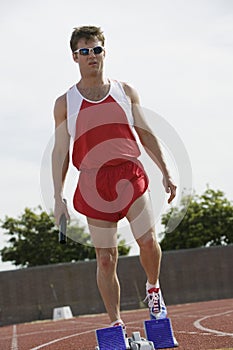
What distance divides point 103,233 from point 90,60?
129 centimetres

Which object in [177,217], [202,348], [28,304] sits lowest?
[202,348]

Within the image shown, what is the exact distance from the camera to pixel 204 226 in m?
57.0

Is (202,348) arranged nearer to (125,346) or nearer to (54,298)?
(125,346)

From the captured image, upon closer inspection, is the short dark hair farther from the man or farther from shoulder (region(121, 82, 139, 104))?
shoulder (region(121, 82, 139, 104))

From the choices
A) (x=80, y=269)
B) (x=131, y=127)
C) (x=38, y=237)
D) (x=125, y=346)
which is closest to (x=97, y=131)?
(x=131, y=127)

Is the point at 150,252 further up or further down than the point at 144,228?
further down

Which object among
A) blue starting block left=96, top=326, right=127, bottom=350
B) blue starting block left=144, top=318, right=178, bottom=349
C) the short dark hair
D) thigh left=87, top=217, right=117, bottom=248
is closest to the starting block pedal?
blue starting block left=96, top=326, right=127, bottom=350

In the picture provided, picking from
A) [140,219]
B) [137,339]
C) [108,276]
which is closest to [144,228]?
[140,219]

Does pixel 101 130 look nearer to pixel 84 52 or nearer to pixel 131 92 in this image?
pixel 131 92

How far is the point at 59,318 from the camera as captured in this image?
2891 cm

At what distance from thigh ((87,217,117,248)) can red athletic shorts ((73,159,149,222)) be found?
40 mm

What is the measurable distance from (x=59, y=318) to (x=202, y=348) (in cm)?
2251

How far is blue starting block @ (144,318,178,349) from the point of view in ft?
20.0

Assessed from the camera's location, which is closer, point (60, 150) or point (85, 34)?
point (85, 34)
